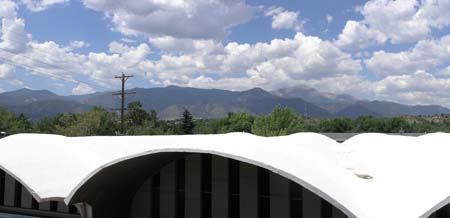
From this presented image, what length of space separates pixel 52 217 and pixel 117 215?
3930mm

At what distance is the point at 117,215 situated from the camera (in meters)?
25.0

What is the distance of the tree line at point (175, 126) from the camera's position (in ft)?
271

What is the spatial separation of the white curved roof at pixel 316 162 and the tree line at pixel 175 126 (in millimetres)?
51629

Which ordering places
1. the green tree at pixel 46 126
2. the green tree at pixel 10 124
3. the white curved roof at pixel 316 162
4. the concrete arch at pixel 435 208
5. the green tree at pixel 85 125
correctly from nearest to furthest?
1. the concrete arch at pixel 435 208
2. the white curved roof at pixel 316 162
3. the green tree at pixel 85 125
4. the green tree at pixel 10 124
5. the green tree at pixel 46 126

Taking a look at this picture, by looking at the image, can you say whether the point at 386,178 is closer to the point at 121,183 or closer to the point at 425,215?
the point at 425,215

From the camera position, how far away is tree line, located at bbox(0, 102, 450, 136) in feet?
271

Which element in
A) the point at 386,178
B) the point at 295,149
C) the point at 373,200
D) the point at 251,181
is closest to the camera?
the point at 373,200

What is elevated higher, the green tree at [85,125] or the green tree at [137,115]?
the green tree at [137,115]

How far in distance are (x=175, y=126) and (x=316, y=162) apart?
354 ft

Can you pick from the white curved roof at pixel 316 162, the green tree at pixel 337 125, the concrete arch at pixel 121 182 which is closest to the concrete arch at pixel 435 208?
the white curved roof at pixel 316 162

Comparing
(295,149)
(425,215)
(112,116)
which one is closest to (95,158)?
(295,149)

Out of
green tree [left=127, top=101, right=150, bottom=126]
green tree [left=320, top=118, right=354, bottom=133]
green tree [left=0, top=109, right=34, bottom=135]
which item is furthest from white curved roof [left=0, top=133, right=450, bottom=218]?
green tree [left=320, top=118, right=354, bottom=133]

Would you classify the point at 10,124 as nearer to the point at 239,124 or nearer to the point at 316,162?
the point at 239,124

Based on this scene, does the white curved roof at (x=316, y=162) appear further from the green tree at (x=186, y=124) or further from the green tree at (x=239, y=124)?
the green tree at (x=186, y=124)
